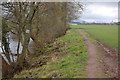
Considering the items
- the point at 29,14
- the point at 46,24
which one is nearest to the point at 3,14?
the point at 29,14

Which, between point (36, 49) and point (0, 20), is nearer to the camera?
point (0, 20)

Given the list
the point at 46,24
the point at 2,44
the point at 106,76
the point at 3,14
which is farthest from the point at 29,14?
the point at 46,24

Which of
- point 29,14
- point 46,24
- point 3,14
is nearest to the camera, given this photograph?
point 3,14

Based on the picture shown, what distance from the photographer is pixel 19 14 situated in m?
15.4

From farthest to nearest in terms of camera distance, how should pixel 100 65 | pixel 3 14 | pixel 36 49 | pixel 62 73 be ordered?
1. pixel 36 49
2. pixel 3 14
3. pixel 100 65
4. pixel 62 73

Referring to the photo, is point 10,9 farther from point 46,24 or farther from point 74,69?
point 46,24

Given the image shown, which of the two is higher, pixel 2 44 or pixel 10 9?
pixel 10 9

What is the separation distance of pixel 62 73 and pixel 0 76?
6084 mm

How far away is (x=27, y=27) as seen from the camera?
54.9 ft

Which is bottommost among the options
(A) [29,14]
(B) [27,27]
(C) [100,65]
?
(C) [100,65]

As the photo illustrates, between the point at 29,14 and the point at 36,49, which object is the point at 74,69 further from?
the point at 36,49

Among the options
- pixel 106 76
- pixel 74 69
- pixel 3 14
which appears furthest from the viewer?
pixel 3 14

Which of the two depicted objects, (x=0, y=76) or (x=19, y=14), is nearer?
(x=0, y=76)

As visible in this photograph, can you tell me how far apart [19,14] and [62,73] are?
730 cm
